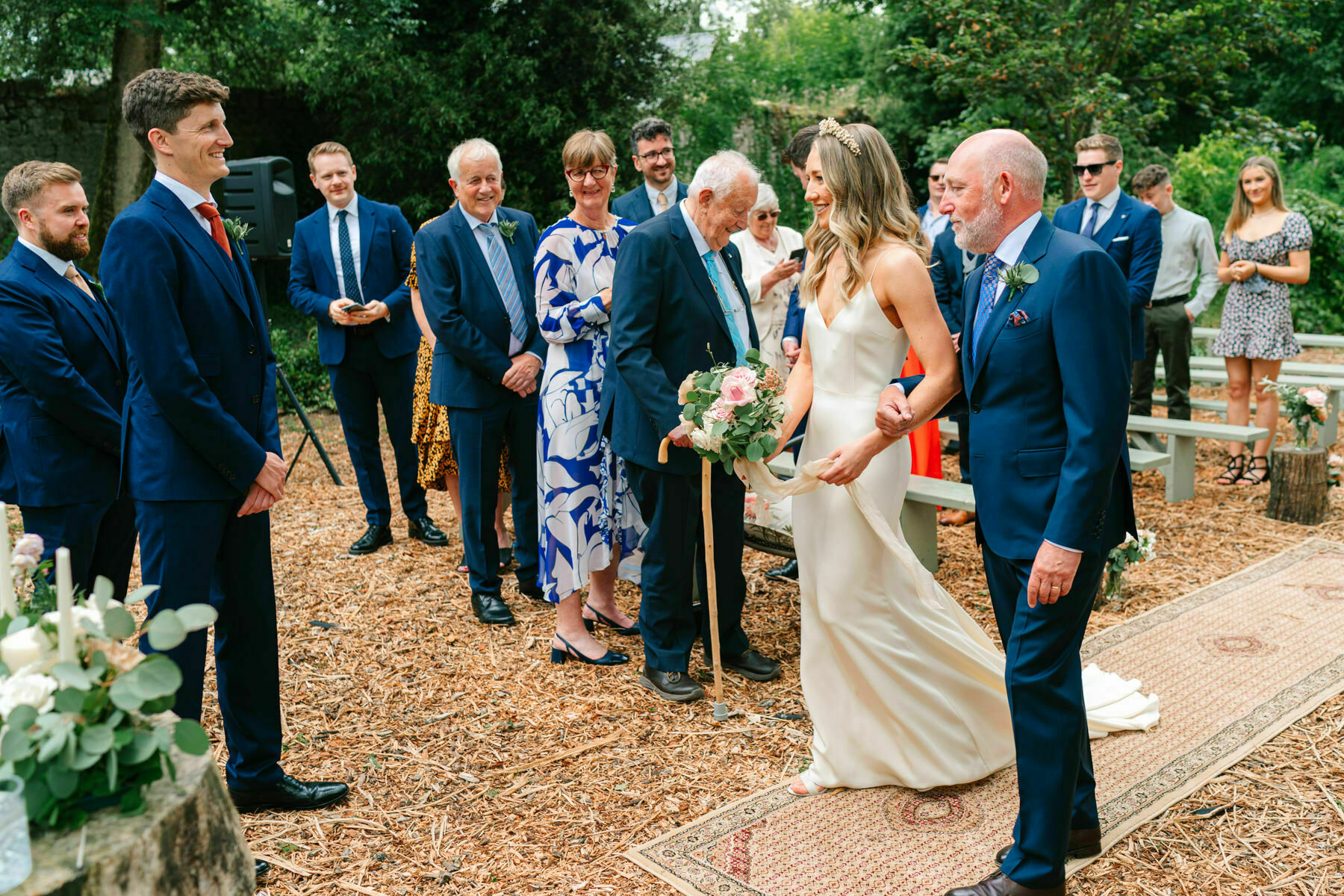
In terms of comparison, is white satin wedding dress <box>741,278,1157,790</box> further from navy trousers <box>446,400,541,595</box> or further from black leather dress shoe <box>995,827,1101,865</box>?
navy trousers <box>446,400,541,595</box>

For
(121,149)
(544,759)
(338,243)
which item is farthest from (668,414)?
(121,149)

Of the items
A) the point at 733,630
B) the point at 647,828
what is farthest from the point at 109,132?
the point at 647,828

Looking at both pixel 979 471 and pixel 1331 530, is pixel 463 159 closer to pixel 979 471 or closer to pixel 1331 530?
pixel 979 471

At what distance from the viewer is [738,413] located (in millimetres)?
3525

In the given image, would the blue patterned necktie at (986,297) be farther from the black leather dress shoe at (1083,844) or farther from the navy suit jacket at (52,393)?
the navy suit jacket at (52,393)

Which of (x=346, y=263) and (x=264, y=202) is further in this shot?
(x=264, y=202)

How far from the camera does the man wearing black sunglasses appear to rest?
22.9 feet

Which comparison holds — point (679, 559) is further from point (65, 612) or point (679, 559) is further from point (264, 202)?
point (264, 202)

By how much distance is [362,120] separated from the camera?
43.9 feet

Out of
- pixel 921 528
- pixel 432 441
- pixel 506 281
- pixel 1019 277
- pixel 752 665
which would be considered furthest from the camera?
pixel 432 441

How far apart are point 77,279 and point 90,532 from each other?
0.98 meters

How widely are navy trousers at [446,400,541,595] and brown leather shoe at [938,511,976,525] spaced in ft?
9.46

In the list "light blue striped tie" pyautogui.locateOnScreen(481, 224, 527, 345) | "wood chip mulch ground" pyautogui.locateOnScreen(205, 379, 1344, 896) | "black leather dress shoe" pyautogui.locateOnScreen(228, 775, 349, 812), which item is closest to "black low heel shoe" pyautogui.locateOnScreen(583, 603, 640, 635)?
"wood chip mulch ground" pyautogui.locateOnScreen(205, 379, 1344, 896)

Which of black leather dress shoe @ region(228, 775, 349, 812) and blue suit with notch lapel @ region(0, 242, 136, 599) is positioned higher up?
blue suit with notch lapel @ region(0, 242, 136, 599)
